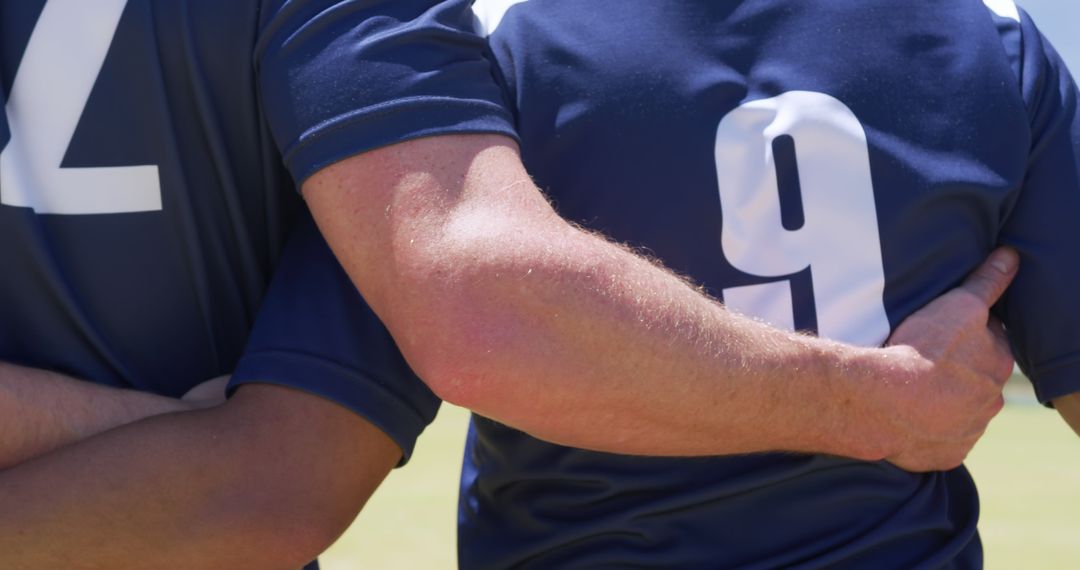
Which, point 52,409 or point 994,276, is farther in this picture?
point 994,276

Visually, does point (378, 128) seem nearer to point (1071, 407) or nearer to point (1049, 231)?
point (1049, 231)

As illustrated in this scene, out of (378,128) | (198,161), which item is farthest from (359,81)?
(198,161)

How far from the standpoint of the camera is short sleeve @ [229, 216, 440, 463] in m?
1.58

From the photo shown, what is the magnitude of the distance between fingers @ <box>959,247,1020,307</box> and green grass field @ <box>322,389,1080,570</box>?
7.11 ft

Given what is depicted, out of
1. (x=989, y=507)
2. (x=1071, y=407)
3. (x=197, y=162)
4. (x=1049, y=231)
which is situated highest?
(x=197, y=162)

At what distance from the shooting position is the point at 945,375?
1733 mm

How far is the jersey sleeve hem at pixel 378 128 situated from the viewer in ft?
4.66

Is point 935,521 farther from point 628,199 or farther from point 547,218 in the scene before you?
point 547,218


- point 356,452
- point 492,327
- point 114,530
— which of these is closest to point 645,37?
point 492,327

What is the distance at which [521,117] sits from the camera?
1663 millimetres

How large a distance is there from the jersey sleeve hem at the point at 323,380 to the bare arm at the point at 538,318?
165 millimetres

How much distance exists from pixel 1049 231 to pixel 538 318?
0.83 metres

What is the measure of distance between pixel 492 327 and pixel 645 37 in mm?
511

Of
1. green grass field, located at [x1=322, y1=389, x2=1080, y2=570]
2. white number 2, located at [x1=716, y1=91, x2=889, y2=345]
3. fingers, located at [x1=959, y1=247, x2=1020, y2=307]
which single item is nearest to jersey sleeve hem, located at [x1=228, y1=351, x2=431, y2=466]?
white number 2, located at [x1=716, y1=91, x2=889, y2=345]
